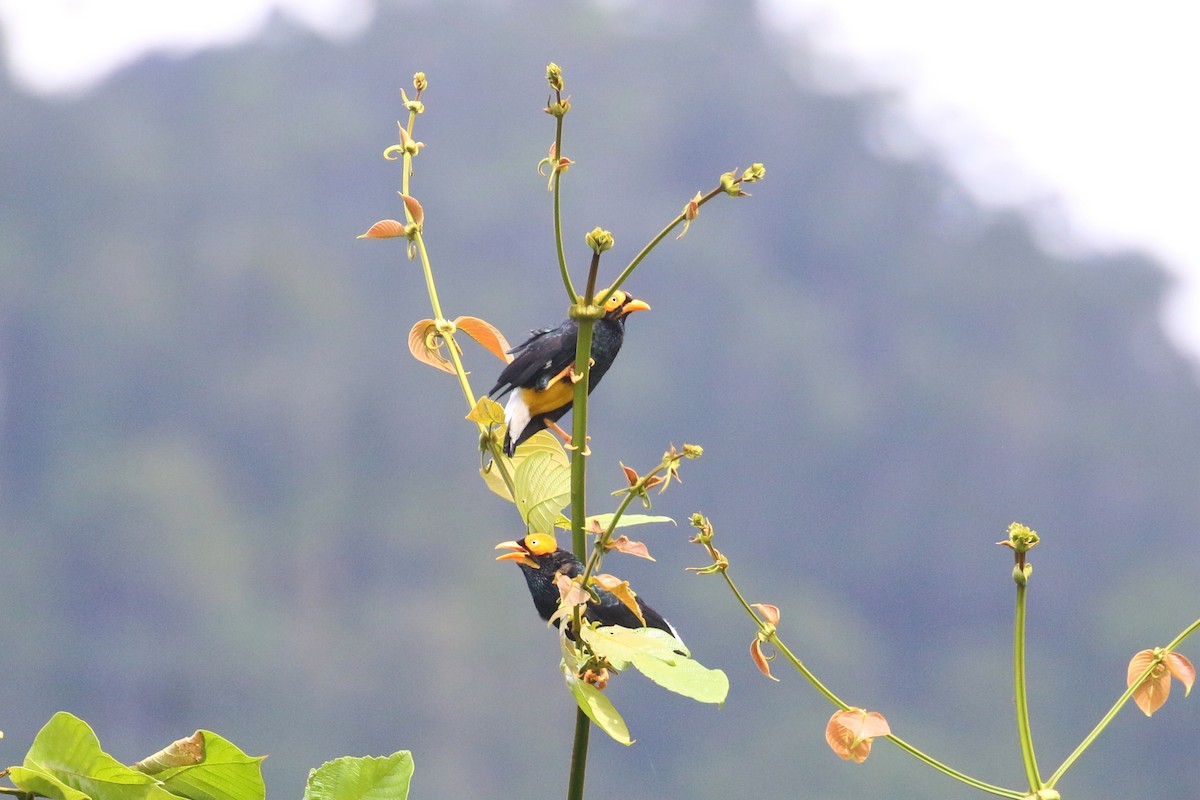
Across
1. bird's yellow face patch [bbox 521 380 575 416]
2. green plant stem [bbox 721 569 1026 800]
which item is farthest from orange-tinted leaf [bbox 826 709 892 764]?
bird's yellow face patch [bbox 521 380 575 416]

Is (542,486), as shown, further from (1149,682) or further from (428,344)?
(1149,682)

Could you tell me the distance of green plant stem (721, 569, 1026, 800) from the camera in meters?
0.42

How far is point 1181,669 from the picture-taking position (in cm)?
48

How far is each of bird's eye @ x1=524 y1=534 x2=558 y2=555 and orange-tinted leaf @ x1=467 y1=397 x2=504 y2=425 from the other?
0.07m

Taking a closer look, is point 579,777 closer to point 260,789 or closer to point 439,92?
point 260,789

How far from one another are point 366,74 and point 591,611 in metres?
15.0

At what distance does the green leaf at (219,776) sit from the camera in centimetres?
41

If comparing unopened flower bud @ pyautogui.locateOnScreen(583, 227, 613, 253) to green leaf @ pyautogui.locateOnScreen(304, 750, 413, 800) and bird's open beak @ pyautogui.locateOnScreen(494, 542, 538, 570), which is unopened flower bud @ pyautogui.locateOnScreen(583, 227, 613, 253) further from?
bird's open beak @ pyautogui.locateOnScreen(494, 542, 538, 570)

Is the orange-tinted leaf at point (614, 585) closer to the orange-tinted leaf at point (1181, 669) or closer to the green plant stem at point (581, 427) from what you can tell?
the green plant stem at point (581, 427)

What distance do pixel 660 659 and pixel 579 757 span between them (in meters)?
0.04

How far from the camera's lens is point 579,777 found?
409 mm

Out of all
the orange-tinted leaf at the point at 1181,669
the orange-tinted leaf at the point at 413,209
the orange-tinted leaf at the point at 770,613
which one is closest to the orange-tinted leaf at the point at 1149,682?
the orange-tinted leaf at the point at 1181,669

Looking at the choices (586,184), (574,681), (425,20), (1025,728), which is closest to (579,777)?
(574,681)

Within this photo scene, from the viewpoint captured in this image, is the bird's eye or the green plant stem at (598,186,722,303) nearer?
the green plant stem at (598,186,722,303)
